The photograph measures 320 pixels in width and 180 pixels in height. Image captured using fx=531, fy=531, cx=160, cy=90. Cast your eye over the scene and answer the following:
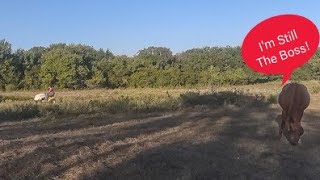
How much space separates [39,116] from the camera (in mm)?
19953

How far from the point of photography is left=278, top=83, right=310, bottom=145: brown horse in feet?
→ 3.22

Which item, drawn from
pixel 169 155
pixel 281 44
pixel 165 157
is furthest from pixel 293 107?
pixel 169 155

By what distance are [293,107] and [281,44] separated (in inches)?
4.9

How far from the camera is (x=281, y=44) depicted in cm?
102

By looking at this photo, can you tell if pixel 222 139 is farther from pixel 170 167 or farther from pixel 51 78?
pixel 51 78

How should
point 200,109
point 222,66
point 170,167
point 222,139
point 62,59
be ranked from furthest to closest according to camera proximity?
point 222,66, point 62,59, point 200,109, point 222,139, point 170,167

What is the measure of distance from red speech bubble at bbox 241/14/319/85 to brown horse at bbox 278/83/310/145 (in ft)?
0.16

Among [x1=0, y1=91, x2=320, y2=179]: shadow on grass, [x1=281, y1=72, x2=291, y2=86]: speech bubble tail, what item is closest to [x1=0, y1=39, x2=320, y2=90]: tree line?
[x1=0, y1=91, x2=320, y2=179]: shadow on grass

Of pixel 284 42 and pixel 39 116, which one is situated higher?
pixel 284 42

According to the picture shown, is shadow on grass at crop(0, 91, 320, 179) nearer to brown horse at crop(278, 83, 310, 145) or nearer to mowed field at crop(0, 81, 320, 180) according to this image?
mowed field at crop(0, 81, 320, 180)

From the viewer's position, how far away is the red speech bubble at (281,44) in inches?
40.0

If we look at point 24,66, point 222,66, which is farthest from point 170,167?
point 222,66

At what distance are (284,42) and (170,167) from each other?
22.6 ft

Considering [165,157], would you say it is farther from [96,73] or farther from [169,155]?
[96,73]
